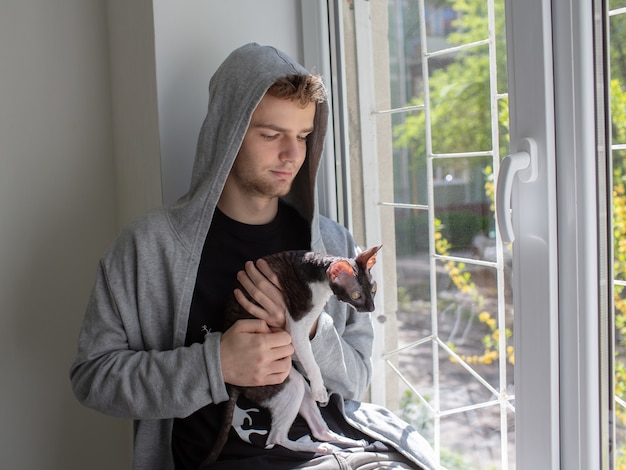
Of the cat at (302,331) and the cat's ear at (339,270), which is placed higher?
the cat's ear at (339,270)

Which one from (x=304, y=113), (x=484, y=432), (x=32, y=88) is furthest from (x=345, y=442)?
→ (x=32, y=88)

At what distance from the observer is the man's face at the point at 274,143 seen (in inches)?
44.2

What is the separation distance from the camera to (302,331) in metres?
1.04

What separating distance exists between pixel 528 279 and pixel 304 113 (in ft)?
1.65

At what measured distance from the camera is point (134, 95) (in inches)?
59.6

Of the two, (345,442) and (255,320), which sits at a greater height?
(255,320)

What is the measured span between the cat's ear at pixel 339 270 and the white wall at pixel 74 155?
640mm

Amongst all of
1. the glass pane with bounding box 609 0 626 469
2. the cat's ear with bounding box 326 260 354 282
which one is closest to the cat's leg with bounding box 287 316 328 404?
the cat's ear with bounding box 326 260 354 282

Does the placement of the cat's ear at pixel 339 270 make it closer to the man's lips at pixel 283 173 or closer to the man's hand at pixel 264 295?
the man's hand at pixel 264 295

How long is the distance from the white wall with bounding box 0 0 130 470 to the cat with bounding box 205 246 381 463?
71cm

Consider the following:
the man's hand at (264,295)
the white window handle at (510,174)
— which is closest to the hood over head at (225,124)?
the man's hand at (264,295)

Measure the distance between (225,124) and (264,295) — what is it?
35cm

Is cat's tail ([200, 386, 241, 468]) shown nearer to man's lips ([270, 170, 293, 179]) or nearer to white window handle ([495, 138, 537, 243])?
man's lips ([270, 170, 293, 179])

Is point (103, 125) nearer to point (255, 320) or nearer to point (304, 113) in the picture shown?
point (304, 113)
